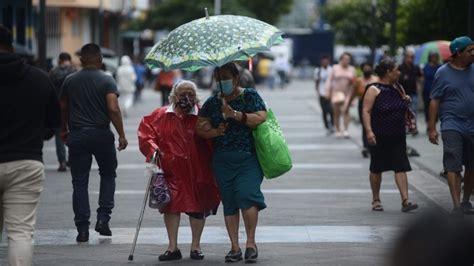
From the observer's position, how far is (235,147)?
848cm

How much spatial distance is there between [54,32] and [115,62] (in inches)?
289

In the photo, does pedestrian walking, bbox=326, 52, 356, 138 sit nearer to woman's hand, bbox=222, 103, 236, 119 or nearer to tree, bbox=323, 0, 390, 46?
tree, bbox=323, 0, 390, 46

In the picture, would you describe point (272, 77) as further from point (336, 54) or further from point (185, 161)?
point (185, 161)

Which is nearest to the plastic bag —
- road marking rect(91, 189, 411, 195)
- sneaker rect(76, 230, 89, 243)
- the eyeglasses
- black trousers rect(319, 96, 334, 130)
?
the eyeglasses

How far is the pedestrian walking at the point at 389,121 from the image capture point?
11461mm

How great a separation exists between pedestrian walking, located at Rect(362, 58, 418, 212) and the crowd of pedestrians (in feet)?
0.03

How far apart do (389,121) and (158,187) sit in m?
3.61

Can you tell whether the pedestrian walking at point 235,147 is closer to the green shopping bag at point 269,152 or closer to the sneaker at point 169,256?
the green shopping bag at point 269,152

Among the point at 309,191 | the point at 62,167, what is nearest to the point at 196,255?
the point at 309,191

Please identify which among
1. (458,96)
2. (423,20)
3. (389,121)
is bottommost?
(423,20)

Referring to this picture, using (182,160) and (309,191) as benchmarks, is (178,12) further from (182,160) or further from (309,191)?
(182,160)

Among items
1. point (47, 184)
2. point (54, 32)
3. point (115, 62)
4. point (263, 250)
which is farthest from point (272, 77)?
point (263, 250)

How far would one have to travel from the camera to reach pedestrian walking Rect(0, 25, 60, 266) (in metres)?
6.54

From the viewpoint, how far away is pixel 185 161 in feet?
28.4
